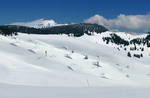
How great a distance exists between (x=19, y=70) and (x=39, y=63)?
7.41 m

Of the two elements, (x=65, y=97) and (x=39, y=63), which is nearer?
(x=65, y=97)

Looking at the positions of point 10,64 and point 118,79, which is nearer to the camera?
point 10,64

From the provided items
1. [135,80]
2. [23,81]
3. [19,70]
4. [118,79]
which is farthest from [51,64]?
[135,80]

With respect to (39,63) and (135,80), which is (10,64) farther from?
(135,80)

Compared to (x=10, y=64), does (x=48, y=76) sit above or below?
below

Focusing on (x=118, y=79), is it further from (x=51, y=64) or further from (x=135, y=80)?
(x=51, y=64)

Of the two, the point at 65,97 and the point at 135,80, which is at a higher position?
the point at 65,97

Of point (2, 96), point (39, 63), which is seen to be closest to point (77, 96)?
point (2, 96)

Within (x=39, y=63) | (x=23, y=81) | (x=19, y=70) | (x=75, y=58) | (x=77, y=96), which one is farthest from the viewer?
(x=75, y=58)

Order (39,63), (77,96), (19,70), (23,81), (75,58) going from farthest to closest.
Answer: (75,58), (39,63), (19,70), (23,81), (77,96)

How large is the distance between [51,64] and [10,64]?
1117 centimetres

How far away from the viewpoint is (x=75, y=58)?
137 feet

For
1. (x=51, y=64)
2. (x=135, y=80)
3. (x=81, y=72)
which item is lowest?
(x=135, y=80)

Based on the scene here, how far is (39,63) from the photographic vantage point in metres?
32.8
